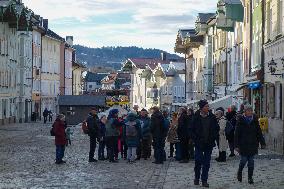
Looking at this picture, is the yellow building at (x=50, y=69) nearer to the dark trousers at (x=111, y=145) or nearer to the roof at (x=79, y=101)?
the roof at (x=79, y=101)

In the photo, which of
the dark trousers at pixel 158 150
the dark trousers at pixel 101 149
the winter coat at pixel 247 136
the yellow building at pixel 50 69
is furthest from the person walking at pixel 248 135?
the yellow building at pixel 50 69

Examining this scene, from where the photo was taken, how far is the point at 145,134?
22891 millimetres

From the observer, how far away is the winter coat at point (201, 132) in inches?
587

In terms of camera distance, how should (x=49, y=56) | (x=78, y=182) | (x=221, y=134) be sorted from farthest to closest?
1. (x=49, y=56)
2. (x=221, y=134)
3. (x=78, y=182)

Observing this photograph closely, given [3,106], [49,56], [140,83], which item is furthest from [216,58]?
[140,83]

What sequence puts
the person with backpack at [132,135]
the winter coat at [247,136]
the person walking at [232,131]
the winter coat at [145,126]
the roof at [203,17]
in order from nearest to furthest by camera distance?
the winter coat at [247,136] → the person with backpack at [132,135] → the winter coat at [145,126] → the person walking at [232,131] → the roof at [203,17]

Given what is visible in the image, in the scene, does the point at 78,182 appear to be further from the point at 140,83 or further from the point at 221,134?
the point at 140,83

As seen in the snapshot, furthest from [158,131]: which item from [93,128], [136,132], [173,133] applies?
[93,128]

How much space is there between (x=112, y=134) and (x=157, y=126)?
4.76 feet

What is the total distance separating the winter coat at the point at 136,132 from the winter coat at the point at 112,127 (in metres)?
0.27

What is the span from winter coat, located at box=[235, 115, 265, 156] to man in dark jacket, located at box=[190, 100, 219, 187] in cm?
81

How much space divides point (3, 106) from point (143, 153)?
3879 cm

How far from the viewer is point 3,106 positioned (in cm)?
6034

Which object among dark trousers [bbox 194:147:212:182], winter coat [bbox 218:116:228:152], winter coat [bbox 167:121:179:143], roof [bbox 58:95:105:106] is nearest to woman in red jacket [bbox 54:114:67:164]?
winter coat [bbox 167:121:179:143]
